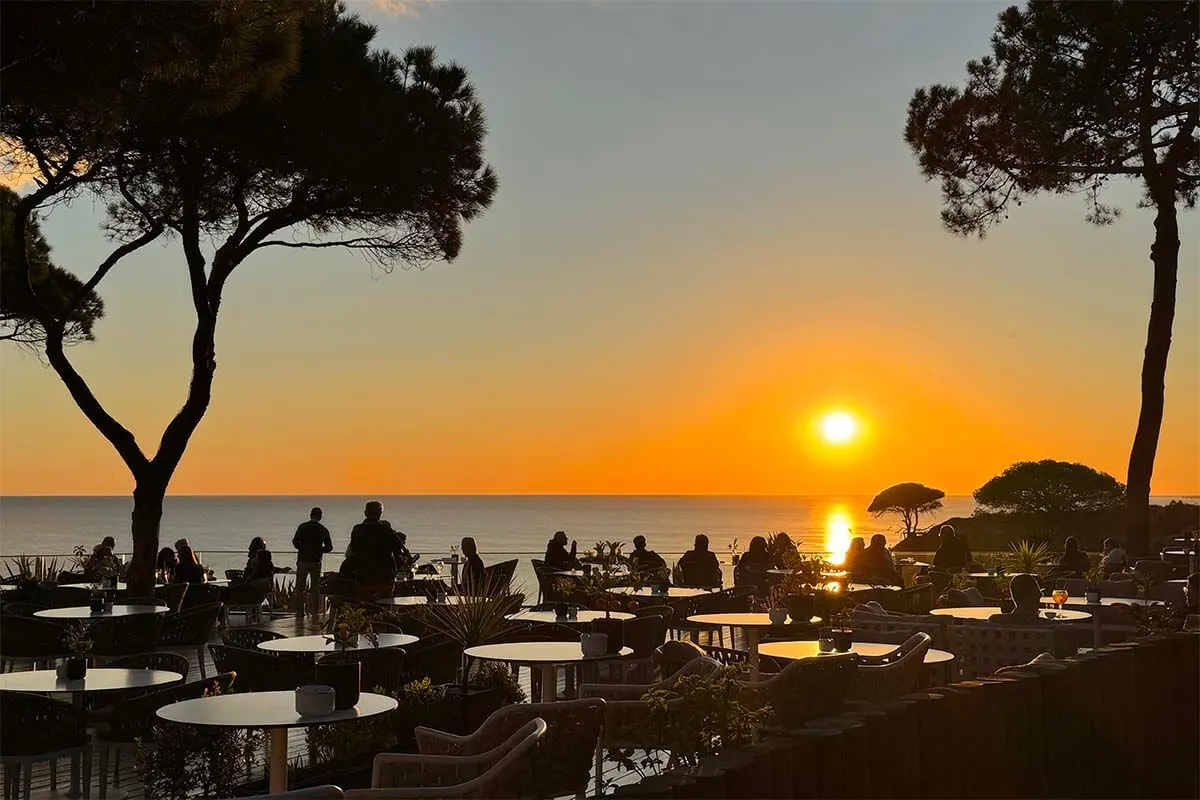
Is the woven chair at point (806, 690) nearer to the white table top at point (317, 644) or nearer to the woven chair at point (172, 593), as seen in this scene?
the white table top at point (317, 644)

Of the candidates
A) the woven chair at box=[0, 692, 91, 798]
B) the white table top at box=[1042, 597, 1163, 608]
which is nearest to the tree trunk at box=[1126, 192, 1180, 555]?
the white table top at box=[1042, 597, 1163, 608]

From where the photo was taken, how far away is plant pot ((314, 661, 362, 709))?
12.7 ft

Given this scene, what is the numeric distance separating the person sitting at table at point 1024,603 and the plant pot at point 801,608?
110cm

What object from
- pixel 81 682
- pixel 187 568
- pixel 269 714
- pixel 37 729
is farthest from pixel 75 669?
pixel 187 568

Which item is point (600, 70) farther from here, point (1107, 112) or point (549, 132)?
point (1107, 112)

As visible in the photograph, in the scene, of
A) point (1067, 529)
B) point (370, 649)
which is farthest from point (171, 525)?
point (370, 649)

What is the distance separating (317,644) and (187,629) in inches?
92.7

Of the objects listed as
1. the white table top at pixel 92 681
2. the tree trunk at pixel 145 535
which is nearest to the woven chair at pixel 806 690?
the white table top at pixel 92 681

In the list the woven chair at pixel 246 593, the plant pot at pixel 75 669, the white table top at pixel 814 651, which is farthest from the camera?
the woven chair at pixel 246 593

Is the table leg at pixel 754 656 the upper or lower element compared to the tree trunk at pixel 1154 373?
lower

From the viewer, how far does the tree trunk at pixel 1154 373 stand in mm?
13305

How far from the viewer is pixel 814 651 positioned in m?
5.39

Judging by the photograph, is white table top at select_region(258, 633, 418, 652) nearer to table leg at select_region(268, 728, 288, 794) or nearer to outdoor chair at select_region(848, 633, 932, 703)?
table leg at select_region(268, 728, 288, 794)

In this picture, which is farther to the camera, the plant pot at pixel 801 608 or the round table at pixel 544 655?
the plant pot at pixel 801 608
